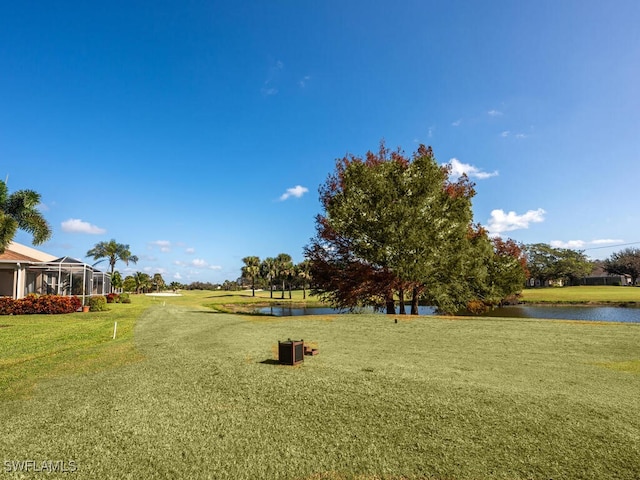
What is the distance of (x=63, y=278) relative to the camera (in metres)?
42.4

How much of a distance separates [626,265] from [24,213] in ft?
410

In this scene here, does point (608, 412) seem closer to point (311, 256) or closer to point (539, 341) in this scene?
point (539, 341)

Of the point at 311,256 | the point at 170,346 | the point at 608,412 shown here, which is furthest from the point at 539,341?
the point at 311,256

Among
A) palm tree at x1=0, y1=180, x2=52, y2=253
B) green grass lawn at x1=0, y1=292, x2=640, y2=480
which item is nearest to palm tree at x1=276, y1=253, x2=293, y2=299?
palm tree at x1=0, y1=180, x2=52, y2=253

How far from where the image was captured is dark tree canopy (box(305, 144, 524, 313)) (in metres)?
23.6

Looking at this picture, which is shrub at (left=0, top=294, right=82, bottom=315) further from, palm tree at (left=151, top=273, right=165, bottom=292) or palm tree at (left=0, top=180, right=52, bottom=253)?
palm tree at (left=151, top=273, right=165, bottom=292)

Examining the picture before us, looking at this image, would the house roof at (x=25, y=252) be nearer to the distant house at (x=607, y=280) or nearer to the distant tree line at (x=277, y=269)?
the distant tree line at (x=277, y=269)

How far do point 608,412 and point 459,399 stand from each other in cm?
250

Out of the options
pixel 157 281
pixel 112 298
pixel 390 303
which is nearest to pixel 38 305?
pixel 112 298

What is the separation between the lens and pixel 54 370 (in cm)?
1011

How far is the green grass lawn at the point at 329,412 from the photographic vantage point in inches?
197

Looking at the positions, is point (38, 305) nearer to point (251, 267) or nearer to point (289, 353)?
point (289, 353)

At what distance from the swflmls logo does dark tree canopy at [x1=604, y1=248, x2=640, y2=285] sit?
124523 mm

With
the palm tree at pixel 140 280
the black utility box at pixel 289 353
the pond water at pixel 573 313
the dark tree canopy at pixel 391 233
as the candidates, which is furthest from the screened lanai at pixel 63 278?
the palm tree at pixel 140 280
